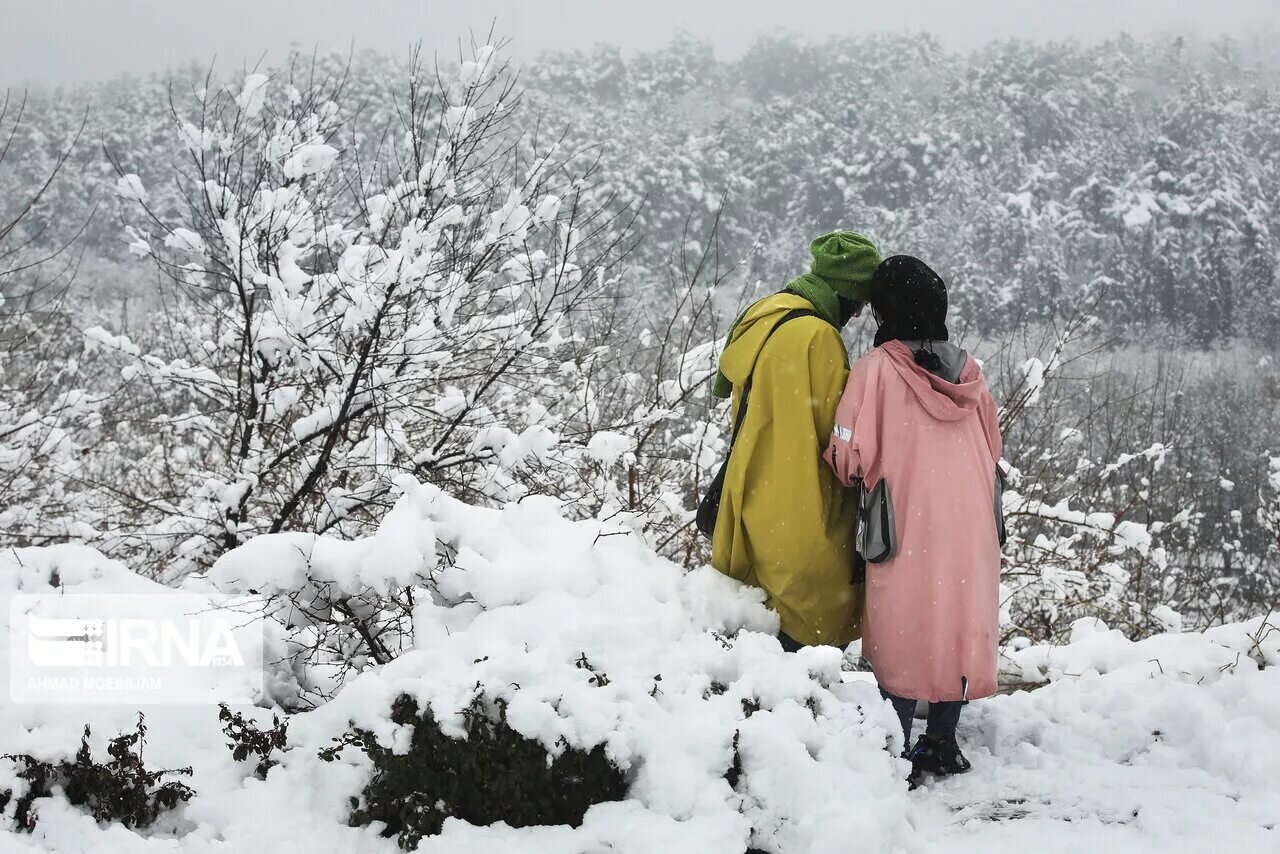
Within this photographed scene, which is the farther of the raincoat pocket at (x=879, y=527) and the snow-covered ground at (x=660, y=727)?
the raincoat pocket at (x=879, y=527)

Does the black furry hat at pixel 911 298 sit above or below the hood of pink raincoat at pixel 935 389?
above

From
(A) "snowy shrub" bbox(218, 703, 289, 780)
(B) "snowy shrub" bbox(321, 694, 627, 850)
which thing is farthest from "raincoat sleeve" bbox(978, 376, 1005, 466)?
(A) "snowy shrub" bbox(218, 703, 289, 780)

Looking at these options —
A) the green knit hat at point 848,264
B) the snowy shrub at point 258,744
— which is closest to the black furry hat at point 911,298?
the green knit hat at point 848,264

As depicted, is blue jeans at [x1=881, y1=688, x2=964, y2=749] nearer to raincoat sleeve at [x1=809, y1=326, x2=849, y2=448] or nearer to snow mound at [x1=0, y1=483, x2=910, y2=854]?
snow mound at [x1=0, y1=483, x2=910, y2=854]

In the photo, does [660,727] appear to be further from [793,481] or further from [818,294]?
[818,294]

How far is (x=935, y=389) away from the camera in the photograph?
268 cm

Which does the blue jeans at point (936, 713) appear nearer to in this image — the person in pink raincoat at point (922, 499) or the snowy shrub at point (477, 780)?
the person in pink raincoat at point (922, 499)

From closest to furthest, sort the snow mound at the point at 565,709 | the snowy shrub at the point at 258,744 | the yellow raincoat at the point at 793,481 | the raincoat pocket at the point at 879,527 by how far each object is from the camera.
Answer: the snow mound at the point at 565,709 < the snowy shrub at the point at 258,744 < the raincoat pocket at the point at 879,527 < the yellow raincoat at the point at 793,481

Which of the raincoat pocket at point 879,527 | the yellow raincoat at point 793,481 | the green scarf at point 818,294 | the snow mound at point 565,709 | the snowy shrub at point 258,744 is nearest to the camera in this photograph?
the snow mound at point 565,709

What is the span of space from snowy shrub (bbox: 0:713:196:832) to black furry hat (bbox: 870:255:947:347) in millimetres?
2510

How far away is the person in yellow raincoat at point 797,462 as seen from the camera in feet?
8.96

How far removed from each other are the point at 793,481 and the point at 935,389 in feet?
1.81

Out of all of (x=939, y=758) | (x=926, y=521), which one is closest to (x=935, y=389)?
(x=926, y=521)

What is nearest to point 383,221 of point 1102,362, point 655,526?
point 655,526
